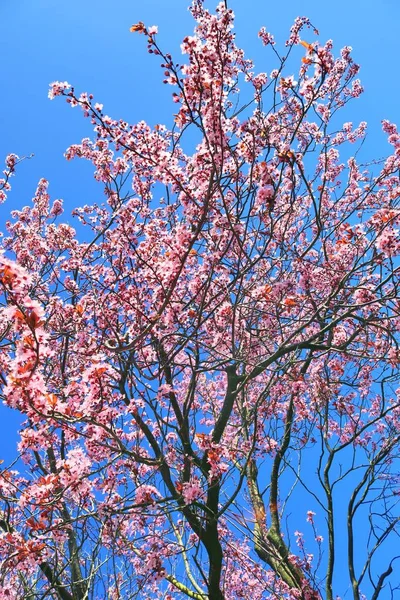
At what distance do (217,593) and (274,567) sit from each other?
1613 millimetres

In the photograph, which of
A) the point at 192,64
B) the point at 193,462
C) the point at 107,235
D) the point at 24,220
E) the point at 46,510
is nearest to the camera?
the point at 192,64

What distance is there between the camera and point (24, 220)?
7.95m

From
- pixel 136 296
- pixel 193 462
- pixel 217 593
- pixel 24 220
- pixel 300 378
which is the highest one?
pixel 24 220

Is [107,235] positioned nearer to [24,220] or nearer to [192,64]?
[24,220]

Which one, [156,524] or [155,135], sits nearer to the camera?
[155,135]

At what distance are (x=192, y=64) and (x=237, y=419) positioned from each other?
6467 millimetres

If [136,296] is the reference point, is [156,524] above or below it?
below

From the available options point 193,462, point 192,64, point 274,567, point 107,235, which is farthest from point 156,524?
point 192,64

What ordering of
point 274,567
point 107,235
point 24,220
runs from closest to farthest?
1. point 274,567
2. point 107,235
3. point 24,220

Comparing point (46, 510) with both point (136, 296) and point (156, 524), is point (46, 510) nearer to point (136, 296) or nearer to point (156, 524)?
point (136, 296)

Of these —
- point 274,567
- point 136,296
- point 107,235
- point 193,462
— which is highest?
point 107,235

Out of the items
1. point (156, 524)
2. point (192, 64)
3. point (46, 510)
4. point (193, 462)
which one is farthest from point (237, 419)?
point (192, 64)

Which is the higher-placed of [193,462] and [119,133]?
[119,133]

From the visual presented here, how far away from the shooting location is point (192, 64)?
3.31 metres
